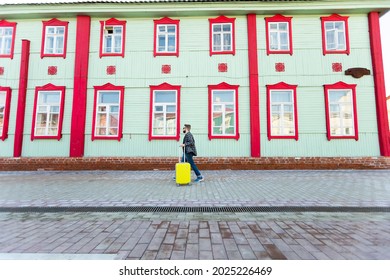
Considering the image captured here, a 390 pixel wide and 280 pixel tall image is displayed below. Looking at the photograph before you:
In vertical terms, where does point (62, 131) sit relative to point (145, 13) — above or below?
below

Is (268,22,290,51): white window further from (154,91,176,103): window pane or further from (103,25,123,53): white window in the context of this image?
(103,25,123,53): white window

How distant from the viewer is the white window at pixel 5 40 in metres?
12.4

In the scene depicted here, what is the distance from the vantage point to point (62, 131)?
1162 centimetres

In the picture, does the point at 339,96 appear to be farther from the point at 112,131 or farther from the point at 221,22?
the point at 112,131

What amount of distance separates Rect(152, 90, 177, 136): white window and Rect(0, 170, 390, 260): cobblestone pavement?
226 inches

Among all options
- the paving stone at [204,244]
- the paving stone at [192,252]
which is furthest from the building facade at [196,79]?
the paving stone at [192,252]

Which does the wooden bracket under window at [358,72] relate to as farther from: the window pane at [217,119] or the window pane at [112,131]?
the window pane at [112,131]

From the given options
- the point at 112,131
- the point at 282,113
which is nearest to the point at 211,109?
the point at 282,113
